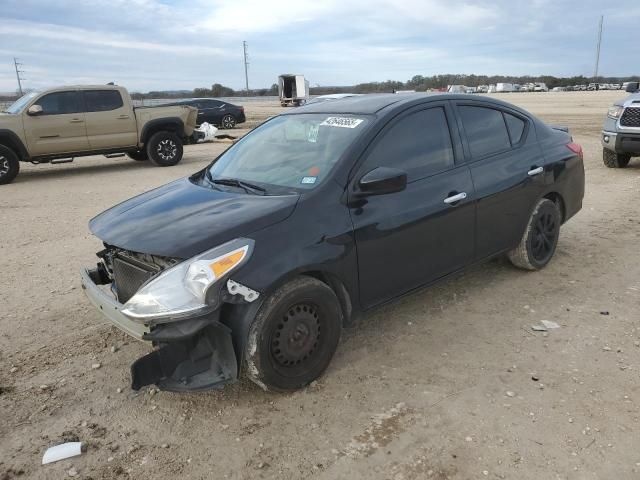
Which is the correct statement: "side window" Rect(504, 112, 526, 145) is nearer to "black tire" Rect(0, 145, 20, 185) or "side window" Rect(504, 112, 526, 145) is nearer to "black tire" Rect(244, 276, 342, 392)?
"black tire" Rect(244, 276, 342, 392)

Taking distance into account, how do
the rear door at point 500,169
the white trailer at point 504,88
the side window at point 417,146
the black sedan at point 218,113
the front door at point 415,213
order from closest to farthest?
the front door at point 415,213, the side window at point 417,146, the rear door at point 500,169, the black sedan at point 218,113, the white trailer at point 504,88

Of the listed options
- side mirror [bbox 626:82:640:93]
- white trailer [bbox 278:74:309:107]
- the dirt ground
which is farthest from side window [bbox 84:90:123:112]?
white trailer [bbox 278:74:309:107]

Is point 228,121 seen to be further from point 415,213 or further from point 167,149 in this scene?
point 415,213

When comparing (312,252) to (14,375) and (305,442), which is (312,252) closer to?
(305,442)

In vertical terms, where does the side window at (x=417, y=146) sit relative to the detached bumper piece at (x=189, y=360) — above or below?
above

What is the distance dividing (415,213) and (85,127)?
1054cm

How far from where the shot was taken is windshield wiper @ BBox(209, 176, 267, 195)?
139 inches

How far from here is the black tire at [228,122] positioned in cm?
2394

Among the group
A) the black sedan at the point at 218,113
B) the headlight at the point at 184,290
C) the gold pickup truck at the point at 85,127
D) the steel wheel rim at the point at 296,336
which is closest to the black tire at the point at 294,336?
the steel wheel rim at the point at 296,336

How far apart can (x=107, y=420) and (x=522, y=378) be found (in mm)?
2489

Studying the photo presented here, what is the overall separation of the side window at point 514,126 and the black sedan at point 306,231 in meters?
0.02

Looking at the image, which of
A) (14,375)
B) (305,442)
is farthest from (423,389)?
(14,375)

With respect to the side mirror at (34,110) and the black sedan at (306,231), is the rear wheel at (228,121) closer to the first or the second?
the side mirror at (34,110)

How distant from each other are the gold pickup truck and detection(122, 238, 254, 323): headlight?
10.3 metres
